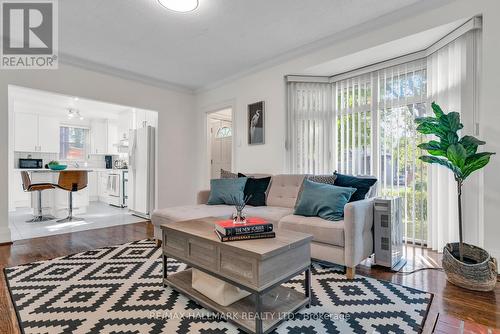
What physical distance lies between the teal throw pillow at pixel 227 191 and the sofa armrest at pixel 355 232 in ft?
4.73

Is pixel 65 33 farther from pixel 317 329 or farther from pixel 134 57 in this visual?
pixel 317 329

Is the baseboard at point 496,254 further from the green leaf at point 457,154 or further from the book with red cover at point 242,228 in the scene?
the book with red cover at point 242,228

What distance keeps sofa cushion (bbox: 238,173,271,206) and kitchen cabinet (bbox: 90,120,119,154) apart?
5.51 m

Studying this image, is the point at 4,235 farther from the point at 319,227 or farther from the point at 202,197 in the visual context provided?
the point at 319,227

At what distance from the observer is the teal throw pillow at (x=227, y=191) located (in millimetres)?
3330

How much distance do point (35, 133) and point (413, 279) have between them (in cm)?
800

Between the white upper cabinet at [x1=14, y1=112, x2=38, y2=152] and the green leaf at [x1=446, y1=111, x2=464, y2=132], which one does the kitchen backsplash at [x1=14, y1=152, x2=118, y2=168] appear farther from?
the green leaf at [x1=446, y1=111, x2=464, y2=132]

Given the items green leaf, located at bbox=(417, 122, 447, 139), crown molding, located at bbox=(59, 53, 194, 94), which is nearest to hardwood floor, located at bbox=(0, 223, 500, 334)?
green leaf, located at bbox=(417, 122, 447, 139)

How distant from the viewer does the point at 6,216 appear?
334cm

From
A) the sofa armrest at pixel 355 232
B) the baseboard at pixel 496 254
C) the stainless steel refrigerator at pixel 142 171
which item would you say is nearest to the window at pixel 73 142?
the stainless steel refrigerator at pixel 142 171

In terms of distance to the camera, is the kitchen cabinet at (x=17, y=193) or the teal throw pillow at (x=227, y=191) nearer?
the teal throw pillow at (x=227, y=191)

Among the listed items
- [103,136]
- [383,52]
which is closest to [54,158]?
[103,136]

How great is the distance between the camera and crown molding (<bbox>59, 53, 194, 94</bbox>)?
3.71 m

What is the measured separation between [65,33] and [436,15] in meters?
4.06
